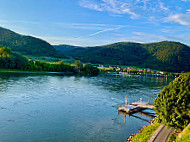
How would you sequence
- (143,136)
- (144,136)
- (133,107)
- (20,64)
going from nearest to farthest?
(144,136)
(143,136)
(133,107)
(20,64)

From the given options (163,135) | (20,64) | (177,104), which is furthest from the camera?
(20,64)

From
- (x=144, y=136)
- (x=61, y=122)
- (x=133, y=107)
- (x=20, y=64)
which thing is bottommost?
(x=61, y=122)

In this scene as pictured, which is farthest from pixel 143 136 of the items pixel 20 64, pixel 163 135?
pixel 20 64

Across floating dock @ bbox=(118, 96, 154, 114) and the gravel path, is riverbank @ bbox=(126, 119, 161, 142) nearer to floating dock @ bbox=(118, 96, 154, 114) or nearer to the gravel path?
the gravel path

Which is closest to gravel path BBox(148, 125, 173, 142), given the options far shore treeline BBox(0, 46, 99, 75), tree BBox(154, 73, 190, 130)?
tree BBox(154, 73, 190, 130)

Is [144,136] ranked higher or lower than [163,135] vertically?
lower

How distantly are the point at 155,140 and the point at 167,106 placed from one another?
12.8ft

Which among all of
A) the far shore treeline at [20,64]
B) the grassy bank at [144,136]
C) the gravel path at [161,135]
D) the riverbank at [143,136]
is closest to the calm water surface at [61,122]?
the riverbank at [143,136]

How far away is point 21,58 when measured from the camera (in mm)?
113750

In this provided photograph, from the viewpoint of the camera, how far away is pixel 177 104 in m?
18.3

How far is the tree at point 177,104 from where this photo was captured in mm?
17859

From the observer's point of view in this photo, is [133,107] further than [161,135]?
Yes

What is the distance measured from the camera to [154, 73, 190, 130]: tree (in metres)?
17.9

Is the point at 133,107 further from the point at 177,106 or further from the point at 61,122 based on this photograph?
the point at 177,106
